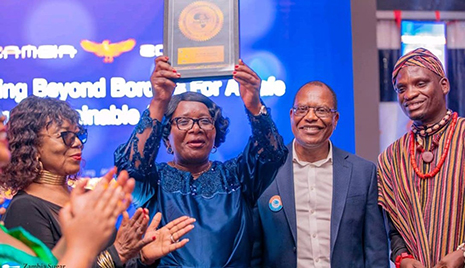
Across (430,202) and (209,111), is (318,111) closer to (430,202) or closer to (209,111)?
(209,111)

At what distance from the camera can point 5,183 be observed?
273 centimetres

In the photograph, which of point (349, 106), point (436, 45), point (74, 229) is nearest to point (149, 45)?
point (349, 106)

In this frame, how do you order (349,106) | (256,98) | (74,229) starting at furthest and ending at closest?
(349,106) < (256,98) < (74,229)

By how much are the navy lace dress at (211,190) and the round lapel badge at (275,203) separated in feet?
0.50

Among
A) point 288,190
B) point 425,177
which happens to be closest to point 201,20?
point 288,190

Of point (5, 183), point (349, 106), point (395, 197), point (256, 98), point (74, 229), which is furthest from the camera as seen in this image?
point (349, 106)

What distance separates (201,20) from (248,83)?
21.5 inches

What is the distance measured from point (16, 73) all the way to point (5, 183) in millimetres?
2171

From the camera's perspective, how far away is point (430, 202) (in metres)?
3.10

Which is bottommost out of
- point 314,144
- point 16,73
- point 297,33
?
point 314,144

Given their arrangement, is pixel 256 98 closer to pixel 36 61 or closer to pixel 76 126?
pixel 76 126

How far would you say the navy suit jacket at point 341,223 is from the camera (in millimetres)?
3250

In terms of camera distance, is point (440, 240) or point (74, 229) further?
point (440, 240)

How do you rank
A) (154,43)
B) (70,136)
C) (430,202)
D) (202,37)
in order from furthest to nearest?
(154,43)
(202,37)
(430,202)
(70,136)
